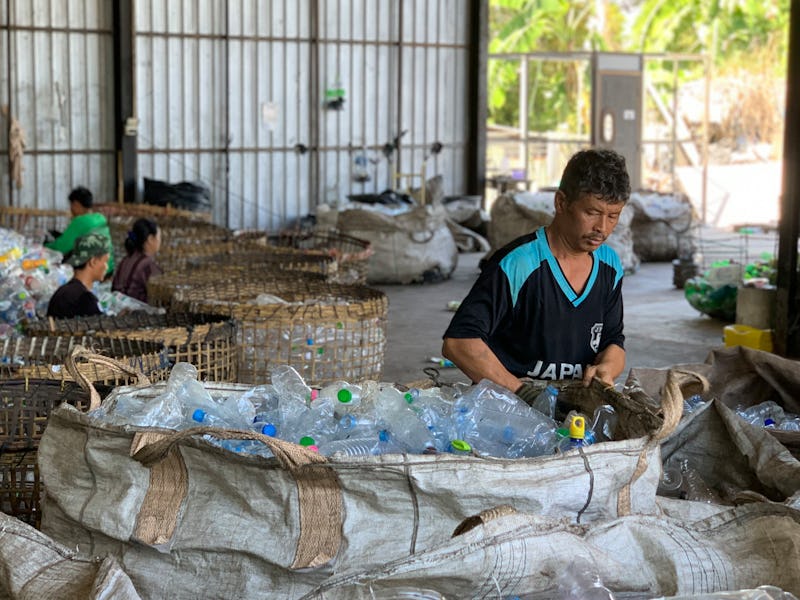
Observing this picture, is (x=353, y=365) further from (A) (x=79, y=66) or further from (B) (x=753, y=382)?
(A) (x=79, y=66)

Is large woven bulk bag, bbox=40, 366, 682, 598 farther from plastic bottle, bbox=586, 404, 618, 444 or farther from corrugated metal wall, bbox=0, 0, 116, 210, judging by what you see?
corrugated metal wall, bbox=0, 0, 116, 210

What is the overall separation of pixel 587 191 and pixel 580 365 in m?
0.55

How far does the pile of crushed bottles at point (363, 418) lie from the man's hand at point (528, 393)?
0.30 ft

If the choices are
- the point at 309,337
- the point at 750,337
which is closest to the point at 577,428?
the point at 309,337

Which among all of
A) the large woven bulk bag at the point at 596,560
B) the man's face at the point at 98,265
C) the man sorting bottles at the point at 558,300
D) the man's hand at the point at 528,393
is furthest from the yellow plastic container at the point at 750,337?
the large woven bulk bag at the point at 596,560

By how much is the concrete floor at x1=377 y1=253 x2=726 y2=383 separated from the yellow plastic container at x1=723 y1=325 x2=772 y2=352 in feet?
0.71

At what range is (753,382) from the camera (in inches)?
170

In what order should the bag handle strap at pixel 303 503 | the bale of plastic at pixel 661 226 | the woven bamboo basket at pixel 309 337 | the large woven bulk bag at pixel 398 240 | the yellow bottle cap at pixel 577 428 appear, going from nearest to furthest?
the bag handle strap at pixel 303 503 < the yellow bottle cap at pixel 577 428 < the woven bamboo basket at pixel 309 337 < the large woven bulk bag at pixel 398 240 < the bale of plastic at pixel 661 226

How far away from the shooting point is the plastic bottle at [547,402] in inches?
119

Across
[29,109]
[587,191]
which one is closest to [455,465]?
[587,191]

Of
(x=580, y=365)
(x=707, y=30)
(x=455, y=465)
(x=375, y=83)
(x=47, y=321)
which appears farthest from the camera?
(x=707, y=30)

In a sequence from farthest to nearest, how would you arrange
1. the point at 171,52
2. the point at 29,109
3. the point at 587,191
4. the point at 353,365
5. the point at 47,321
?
the point at 171,52
the point at 29,109
the point at 353,365
the point at 47,321
the point at 587,191

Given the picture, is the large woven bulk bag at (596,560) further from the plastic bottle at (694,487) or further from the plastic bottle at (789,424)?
the plastic bottle at (789,424)

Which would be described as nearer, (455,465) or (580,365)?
(455,465)
